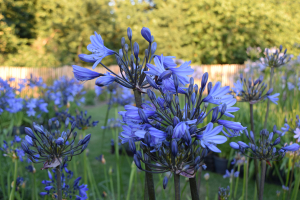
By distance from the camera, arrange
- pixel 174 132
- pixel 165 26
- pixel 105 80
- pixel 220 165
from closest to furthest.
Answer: pixel 174 132, pixel 105 80, pixel 220 165, pixel 165 26

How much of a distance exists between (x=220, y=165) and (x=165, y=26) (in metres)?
22.1

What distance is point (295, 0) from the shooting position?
77.6 ft

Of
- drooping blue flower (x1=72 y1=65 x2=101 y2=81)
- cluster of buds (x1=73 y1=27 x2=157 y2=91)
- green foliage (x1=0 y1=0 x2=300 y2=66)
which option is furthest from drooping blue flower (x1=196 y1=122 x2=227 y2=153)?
green foliage (x1=0 y1=0 x2=300 y2=66)

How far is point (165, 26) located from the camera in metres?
23.8

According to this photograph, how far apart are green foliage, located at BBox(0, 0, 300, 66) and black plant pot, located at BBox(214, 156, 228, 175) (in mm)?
19518

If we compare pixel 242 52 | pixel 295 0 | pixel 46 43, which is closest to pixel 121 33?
pixel 46 43

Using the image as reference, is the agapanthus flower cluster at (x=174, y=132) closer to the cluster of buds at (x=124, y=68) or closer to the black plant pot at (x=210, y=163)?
the cluster of buds at (x=124, y=68)

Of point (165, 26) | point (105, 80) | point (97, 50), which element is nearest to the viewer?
point (105, 80)

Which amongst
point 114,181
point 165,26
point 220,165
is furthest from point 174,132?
point 165,26

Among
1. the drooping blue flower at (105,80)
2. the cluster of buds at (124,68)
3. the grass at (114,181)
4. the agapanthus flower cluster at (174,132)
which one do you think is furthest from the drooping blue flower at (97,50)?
the grass at (114,181)

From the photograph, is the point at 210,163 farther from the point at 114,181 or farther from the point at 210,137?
the point at 210,137

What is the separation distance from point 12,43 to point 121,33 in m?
11.6

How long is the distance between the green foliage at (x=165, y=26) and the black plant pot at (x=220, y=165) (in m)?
19.5

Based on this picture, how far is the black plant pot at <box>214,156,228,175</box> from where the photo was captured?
348 centimetres
